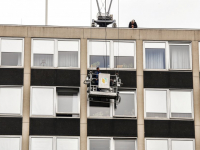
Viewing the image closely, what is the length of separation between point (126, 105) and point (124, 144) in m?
2.27

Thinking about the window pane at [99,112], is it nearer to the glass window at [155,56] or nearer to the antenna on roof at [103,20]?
the glass window at [155,56]

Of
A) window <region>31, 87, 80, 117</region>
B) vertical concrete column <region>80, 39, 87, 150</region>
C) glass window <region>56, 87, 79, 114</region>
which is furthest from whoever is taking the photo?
glass window <region>56, 87, 79, 114</region>

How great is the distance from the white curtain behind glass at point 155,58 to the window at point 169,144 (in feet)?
14.6

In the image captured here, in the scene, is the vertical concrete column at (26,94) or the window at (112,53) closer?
the vertical concrete column at (26,94)

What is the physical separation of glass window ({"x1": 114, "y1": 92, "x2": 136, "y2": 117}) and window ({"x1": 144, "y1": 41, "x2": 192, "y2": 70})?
2143 millimetres

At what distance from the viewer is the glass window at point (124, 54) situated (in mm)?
36969

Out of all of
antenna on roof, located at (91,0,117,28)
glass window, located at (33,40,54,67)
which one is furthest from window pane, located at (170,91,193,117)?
glass window, located at (33,40,54,67)

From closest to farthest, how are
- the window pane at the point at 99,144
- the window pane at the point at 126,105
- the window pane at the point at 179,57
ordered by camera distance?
1. the window pane at the point at 99,144
2. the window pane at the point at 126,105
3. the window pane at the point at 179,57

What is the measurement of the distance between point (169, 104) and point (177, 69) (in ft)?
7.09

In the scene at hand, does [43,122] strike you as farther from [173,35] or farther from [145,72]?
[173,35]

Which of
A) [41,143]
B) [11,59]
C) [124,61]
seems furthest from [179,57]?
[11,59]

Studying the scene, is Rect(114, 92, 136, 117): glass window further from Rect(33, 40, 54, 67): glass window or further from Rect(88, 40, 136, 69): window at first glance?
Rect(33, 40, 54, 67): glass window

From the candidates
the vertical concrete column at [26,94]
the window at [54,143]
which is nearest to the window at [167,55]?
the window at [54,143]

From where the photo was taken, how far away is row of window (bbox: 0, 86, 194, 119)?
3594 cm
